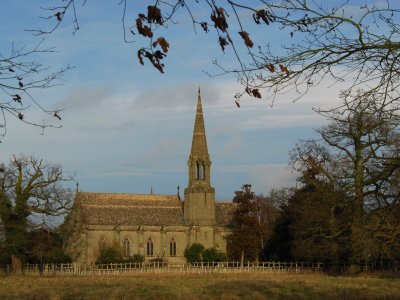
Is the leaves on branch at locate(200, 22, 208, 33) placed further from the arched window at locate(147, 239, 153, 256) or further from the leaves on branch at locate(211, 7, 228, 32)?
the arched window at locate(147, 239, 153, 256)

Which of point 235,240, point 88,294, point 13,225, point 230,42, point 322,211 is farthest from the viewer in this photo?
point 235,240

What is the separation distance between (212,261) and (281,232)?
34.8 feet

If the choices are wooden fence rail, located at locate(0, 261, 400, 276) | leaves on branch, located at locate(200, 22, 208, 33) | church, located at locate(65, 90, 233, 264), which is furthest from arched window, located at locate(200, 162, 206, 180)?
leaves on branch, located at locate(200, 22, 208, 33)

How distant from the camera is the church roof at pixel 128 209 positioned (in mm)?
70812

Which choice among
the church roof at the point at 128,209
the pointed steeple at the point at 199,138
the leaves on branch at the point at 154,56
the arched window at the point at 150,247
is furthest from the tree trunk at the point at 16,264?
the leaves on branch at the point at 154,56

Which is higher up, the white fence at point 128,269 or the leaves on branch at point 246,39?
the leaves on branch at point 246,39

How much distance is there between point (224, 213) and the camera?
254ft

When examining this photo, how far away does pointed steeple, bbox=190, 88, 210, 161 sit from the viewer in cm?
7431

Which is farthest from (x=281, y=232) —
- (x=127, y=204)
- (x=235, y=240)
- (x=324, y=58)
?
(x=324, y=58)

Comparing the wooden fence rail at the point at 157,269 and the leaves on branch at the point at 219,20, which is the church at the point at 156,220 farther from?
the leaves on branch at the point at 219,20

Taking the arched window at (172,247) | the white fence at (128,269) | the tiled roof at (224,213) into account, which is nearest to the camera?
the white fence at (128,269)

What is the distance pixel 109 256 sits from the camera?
61.4 m

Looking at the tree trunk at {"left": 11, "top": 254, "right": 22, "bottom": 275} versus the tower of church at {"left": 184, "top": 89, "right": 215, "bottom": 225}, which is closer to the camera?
the tree trunk at {"left": 11, "top": 254, "right": 22, "bottom": 275}

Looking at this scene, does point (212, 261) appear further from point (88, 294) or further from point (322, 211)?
point (88, 294)
